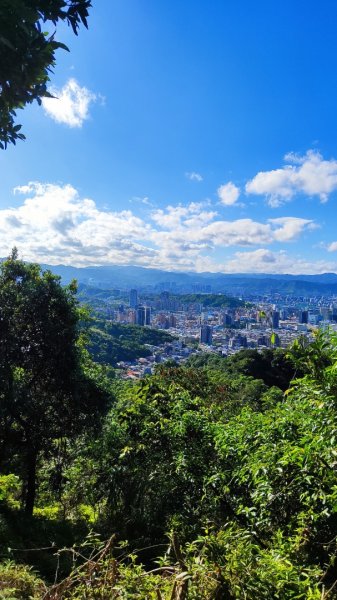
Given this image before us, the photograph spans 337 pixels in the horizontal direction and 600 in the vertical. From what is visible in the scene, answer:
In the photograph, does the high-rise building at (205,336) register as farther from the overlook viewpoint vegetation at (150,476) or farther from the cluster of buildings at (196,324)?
the overlook viewpoint vegetation at (150,476)

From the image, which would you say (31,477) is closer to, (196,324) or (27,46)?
(27,46)

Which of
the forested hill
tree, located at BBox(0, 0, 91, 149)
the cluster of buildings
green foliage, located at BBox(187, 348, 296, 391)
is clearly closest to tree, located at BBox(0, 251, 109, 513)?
tree, located at BBox(0, 0, 91, 149)

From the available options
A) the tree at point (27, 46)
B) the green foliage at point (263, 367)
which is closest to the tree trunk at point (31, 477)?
the tree at point (27, 46)

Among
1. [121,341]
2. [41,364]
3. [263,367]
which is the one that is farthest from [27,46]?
[121,341]

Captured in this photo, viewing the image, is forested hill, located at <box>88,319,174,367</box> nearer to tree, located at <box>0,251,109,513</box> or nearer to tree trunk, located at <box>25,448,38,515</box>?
tree trunk, located at <box>25,448,38,515</box>

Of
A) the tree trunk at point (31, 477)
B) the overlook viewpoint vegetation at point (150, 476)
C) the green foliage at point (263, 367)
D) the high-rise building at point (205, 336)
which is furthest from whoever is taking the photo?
the high-rise building at point (205, 336)

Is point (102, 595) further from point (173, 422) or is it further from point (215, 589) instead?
point (173, 422)
